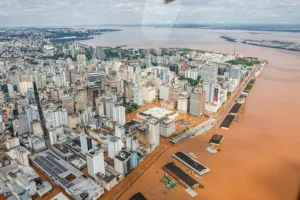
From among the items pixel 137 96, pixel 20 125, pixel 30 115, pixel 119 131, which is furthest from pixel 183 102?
pixel 20 125

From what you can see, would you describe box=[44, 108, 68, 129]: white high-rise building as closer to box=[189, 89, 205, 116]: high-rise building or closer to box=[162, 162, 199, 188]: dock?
box=[162, 162, 199, 188]: dock

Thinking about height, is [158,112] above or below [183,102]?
below

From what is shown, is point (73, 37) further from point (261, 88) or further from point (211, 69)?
point (261, 88)

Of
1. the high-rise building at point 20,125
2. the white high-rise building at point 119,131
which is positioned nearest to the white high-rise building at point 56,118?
the high-rise building at point 20,125

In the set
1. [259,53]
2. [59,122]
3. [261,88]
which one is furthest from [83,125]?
[259,53]

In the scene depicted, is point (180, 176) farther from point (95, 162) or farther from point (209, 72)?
point (209, 72)

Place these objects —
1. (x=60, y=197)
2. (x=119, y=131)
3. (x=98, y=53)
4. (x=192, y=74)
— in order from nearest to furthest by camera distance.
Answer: (x=60, y=197)
(x=119, y=131)
(x=192, y=74)
(x=98, y=53)
